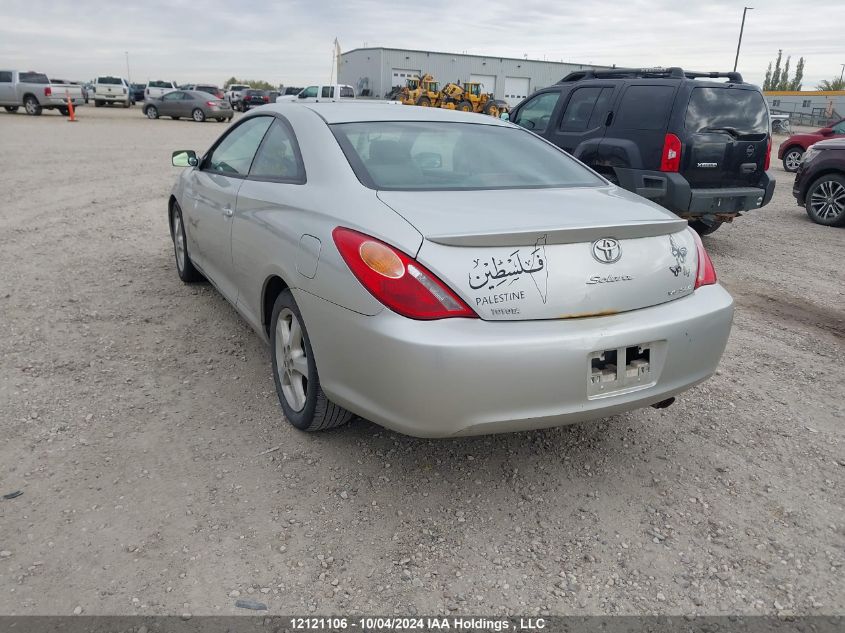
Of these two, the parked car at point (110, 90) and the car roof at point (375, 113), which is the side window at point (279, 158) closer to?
the car roof at point (375, 113)

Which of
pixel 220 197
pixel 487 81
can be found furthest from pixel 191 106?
pixel 487 81

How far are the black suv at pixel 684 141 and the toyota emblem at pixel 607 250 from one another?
464 cm

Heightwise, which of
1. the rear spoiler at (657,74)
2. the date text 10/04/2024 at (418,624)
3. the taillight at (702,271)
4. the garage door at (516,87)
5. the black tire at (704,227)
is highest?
the garage door at (516,87)

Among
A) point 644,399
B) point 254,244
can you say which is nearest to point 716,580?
point 644,399

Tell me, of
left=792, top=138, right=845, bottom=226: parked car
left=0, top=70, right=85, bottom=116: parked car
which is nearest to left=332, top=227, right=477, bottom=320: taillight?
left=792, top=138, right=845, bottom=226: parked car

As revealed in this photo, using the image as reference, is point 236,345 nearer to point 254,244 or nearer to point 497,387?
point 254,244

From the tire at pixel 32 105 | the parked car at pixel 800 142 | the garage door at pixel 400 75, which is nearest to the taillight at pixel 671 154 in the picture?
the parked car at pixel 800 142

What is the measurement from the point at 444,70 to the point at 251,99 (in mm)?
18177

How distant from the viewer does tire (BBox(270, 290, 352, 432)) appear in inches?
117

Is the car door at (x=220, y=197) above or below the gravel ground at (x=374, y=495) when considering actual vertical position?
above

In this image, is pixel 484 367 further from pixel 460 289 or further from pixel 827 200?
pixel 827 200

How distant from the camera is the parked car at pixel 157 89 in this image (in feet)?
119

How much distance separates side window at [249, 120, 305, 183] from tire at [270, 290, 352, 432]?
63 cm

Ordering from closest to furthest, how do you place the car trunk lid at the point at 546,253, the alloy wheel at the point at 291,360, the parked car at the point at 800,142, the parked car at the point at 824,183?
the car trunk lid at the point at 546,253 → the alloy wheel at the point at 291,360 → the parked car at the point at 824,183 → the parked car at the point at 800,142
